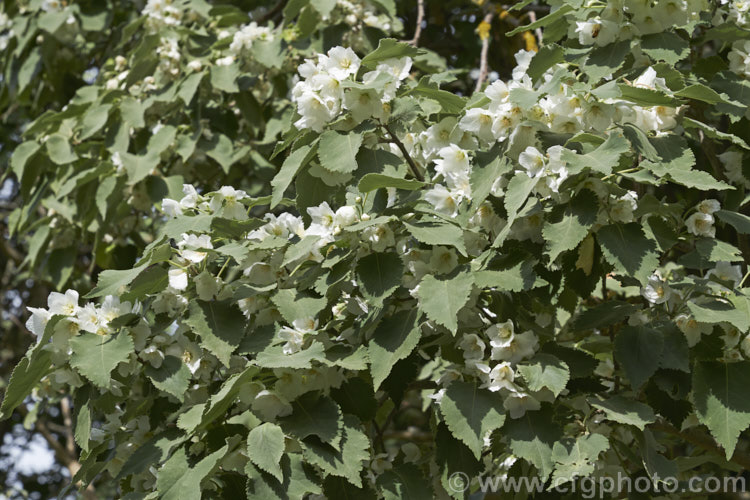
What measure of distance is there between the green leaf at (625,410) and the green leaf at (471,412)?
0.22 m

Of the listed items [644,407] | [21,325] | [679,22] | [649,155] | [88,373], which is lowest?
[21,325]

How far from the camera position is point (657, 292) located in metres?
1.89

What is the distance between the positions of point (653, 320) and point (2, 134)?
172 inches

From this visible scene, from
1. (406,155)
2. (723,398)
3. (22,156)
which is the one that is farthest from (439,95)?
(22,156)

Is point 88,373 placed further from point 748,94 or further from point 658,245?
point 748,94

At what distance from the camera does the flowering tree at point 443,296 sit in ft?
5.52

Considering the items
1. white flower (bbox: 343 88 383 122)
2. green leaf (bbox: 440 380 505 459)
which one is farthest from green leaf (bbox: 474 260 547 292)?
white flower (bbox: 343 88 383 122)

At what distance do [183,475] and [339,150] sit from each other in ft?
2.43

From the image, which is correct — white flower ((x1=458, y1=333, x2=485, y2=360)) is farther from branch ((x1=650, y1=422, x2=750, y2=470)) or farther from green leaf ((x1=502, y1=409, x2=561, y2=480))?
branch ((x1=650, y1=422, x2=750, y2=470))

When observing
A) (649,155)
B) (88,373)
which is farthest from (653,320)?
(88,373)

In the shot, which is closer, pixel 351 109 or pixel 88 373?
pixel 88 373

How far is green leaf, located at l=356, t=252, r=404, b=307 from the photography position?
1.72 meters

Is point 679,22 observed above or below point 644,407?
above

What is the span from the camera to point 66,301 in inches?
76.4
